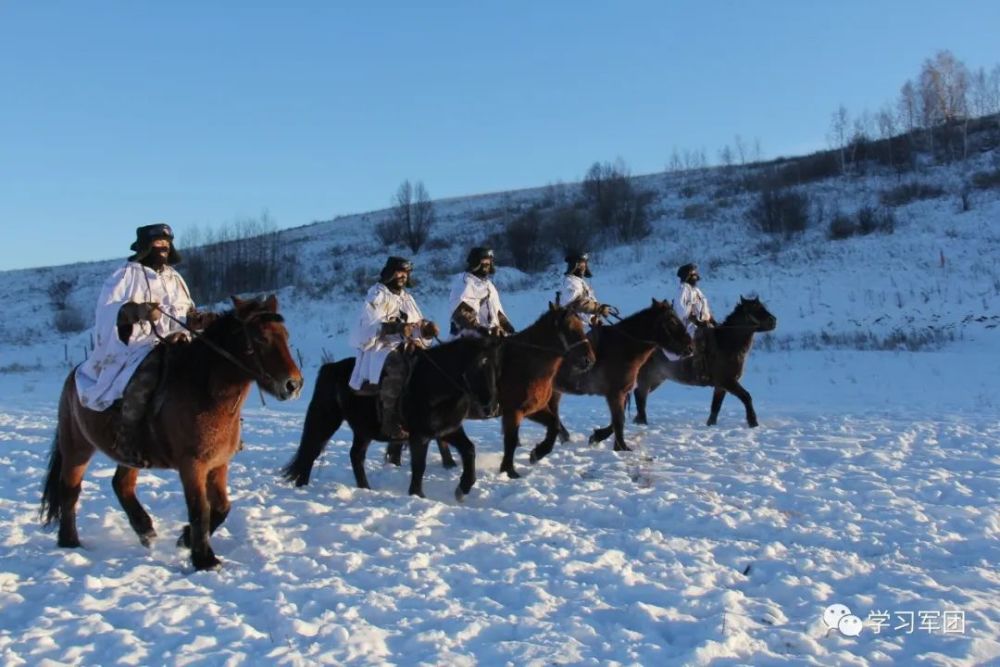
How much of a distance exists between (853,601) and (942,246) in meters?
30.5

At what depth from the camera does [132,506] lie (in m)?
6.15

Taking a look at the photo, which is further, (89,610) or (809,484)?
(809,484)

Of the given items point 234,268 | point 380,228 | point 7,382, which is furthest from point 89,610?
point 380,228

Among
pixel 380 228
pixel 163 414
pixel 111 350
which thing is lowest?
pixel 163 414

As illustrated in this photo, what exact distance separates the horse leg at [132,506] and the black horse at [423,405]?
209cm

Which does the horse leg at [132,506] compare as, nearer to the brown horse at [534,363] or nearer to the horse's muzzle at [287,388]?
the horse's muzzle at [287,388]

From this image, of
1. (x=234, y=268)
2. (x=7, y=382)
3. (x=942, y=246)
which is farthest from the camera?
(x=234, y=268)

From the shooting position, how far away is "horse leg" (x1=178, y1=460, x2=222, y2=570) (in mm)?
5414

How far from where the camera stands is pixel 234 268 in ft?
143

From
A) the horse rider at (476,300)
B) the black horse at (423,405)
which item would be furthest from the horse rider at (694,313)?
the black horse at (423,405)

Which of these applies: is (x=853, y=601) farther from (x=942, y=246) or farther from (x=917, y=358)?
(x=942, y=246)

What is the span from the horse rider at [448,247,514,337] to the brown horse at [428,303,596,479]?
1.24 ft

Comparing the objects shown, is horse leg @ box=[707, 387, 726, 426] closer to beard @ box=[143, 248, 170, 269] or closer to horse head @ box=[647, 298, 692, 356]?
horse head @ box=[647, 298, 692, 356]

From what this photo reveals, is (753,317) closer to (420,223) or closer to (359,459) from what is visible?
(359,459)
